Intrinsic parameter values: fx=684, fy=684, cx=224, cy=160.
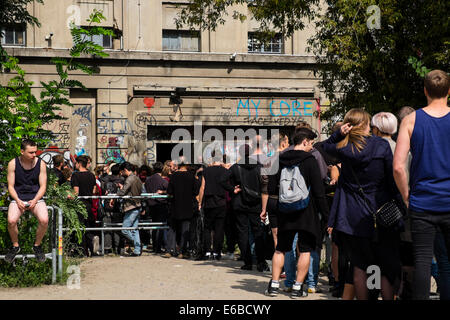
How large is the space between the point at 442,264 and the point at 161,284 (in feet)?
15.7

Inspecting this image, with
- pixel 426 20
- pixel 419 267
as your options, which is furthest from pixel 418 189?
pixel 426 20

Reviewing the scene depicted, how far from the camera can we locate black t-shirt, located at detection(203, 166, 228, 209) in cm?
1277

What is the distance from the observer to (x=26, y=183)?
30.6 ft

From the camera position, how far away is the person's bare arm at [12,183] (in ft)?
30.0

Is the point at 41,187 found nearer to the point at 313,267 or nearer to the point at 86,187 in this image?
the point at 313,267

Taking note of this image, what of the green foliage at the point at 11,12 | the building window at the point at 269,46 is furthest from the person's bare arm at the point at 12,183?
the building window at the point at 269,46

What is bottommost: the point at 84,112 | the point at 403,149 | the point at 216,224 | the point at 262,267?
the point at 262,267

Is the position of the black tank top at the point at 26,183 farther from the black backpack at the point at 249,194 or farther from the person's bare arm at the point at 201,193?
the person's bare arm at the point at 201,193

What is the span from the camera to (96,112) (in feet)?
81.0

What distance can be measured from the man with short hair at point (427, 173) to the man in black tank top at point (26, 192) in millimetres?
5470

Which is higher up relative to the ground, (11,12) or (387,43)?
(11,12)

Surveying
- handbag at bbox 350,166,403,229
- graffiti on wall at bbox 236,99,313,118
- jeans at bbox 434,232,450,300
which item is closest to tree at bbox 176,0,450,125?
handbag at bbox 350,166,403,229

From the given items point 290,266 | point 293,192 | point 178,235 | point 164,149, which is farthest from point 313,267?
point 164,149

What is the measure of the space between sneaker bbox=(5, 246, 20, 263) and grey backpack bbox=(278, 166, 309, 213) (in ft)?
12.3
